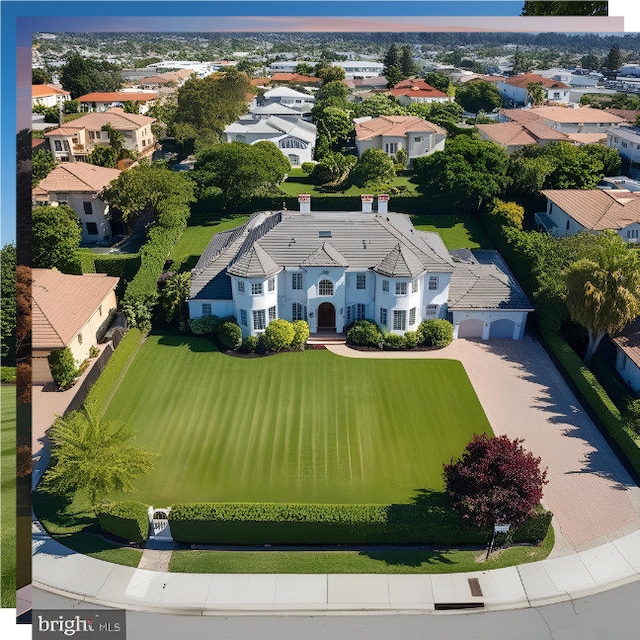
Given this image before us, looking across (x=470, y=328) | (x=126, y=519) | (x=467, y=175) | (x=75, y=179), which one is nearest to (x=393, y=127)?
(x=467, y=175)

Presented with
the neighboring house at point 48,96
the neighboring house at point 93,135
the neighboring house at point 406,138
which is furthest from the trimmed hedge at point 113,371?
the neighboring house at point 48,96

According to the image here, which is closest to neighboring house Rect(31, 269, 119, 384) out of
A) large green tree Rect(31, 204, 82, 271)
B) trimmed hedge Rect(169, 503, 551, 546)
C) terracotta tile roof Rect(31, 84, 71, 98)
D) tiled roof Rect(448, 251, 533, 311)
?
large green tree Rect(31, 204, 82, 271)

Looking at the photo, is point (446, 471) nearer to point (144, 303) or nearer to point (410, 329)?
point (410, 329)

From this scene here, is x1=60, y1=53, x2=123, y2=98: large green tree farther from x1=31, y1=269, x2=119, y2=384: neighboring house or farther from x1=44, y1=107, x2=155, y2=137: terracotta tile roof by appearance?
x1=31, y1=269, x2=119, y2=384: neighboring house

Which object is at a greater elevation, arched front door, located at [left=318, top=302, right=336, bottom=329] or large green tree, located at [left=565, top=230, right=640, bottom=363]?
large green tree, located at [left=565, top=230, right=640, bottom=363]

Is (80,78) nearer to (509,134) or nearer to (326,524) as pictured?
(509,134)

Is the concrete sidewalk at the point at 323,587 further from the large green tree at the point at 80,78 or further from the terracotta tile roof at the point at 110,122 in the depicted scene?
the large green tree at the point at 80,78

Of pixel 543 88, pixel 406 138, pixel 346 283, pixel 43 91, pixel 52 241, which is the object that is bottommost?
pixel 346 283
